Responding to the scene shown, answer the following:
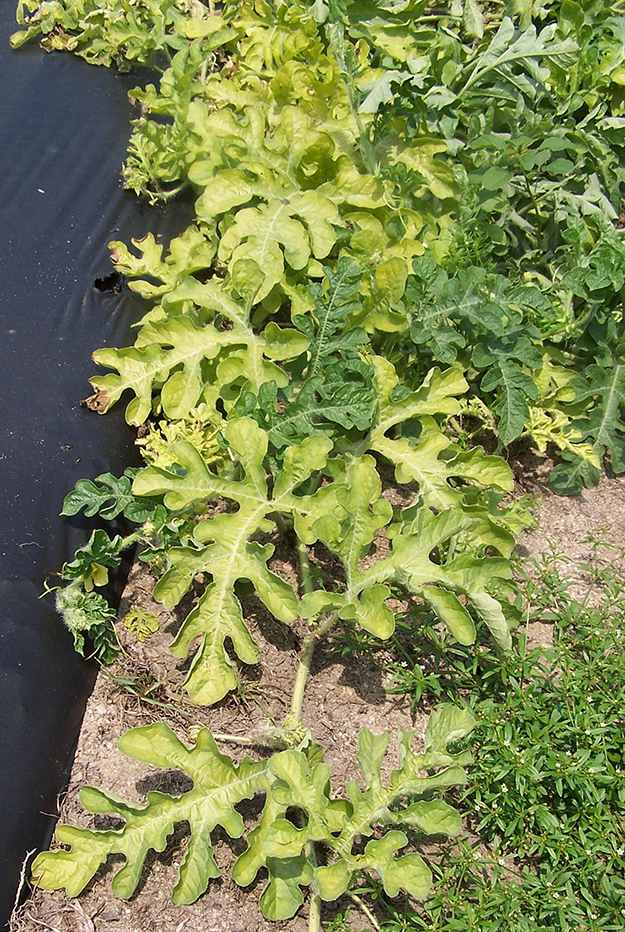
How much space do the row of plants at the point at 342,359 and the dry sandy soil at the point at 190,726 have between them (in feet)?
0.37

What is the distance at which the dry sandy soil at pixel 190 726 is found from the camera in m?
2.01

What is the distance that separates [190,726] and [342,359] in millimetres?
1228

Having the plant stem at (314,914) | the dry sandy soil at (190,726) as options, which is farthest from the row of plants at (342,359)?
the dry sandy soil at (190,726)

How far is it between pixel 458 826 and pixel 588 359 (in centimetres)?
184

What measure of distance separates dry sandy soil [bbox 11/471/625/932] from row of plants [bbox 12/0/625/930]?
0.11 metres

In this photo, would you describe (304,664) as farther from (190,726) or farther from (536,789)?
(536,789)

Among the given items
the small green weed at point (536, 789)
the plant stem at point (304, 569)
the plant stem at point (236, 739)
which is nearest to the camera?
the small green weed at point (536, 789)

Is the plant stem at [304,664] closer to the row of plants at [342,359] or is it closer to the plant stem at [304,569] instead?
the row of plants at [342,359]

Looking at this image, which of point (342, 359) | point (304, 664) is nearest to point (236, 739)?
point (304, 664)

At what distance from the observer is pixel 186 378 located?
262 cm

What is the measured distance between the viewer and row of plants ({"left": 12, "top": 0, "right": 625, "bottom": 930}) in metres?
2.00

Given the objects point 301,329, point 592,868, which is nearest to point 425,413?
point 301,329

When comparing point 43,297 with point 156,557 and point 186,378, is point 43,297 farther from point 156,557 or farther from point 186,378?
point 156,557

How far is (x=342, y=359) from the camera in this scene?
8.20 feet
